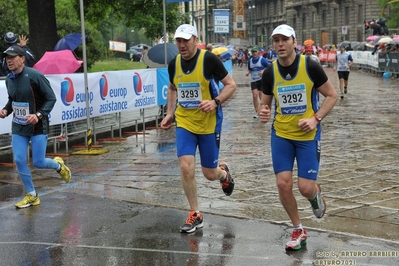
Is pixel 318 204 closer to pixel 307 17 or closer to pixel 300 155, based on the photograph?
pixel 300 155

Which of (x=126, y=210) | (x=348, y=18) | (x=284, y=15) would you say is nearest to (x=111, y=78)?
(x=126, y=210)

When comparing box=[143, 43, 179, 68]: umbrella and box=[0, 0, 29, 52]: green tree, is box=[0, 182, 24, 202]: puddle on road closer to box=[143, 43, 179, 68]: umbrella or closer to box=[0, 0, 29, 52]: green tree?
box=[143, 43, 179, 68]: umbrella

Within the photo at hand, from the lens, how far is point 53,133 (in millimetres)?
12531

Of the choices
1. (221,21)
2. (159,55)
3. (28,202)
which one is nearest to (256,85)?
(159,55)

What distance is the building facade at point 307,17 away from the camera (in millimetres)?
80500

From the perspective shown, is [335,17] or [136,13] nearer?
[136,13]

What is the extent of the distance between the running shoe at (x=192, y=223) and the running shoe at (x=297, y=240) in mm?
1032

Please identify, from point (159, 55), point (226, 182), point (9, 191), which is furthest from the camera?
point (159, 55)

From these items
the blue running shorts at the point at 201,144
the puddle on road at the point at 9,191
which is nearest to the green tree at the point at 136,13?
the puddle on road at the point at 9,191

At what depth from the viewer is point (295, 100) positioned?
6.05 meters

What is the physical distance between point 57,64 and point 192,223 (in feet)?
25.8

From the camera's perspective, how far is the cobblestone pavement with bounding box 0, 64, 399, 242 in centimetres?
738

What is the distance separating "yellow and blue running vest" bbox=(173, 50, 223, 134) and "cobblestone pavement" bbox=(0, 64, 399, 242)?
106 cm

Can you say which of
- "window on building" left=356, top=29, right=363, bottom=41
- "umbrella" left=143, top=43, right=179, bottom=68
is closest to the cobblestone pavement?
"umbrella" left=143, top=43, right=179, bottom=68
